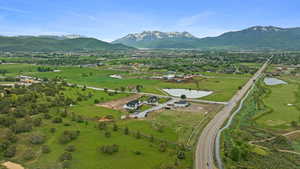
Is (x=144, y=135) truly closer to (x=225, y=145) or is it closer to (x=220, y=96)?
(x=225, y=145)

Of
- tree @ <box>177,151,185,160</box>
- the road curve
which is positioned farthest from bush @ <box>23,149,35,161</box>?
the road curve

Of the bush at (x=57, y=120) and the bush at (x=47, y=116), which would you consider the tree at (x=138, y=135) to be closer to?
the bush at (x=57, y=120)

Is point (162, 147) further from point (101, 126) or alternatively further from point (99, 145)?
point (101, 126)

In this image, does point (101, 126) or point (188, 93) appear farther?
point (188, 93)

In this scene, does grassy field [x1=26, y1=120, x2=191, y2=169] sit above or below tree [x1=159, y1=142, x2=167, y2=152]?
below

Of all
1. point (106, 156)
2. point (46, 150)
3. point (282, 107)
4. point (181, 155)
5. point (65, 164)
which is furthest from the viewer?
point (282, 107)

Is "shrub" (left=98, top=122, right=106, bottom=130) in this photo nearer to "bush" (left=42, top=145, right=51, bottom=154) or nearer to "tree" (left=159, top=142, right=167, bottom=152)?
"bush" (left=42, top=145, right=51, bottom=154)

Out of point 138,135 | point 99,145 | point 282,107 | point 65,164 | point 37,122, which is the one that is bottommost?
point 65,164

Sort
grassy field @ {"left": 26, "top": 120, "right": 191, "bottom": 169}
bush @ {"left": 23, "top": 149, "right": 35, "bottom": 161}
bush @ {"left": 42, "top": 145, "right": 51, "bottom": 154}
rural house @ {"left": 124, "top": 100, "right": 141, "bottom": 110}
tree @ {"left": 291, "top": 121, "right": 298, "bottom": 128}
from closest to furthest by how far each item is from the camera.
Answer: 1. grassy field @ {"left": 26, "top": 120, "right": 191, "bottom": 169}
2. bush @ {"left": 23, "top": 149, "right": 35, "bottom": 161}
3. bush @ {"left": 42, "top": 145, "right": 51, "bottom": 154}
4. tree @ {"left": 291, "top": 121, "right": 298, "bottom": 128}
5. rural house @ {"left": 124, "top": 100, "right": 141, "bottom": 110}

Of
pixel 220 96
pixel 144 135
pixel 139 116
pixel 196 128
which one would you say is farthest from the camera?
pixel 220 96

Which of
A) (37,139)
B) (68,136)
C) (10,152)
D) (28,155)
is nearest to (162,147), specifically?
(68,136)

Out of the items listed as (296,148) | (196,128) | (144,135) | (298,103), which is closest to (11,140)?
(144,135)
